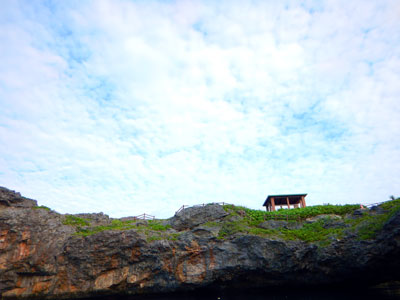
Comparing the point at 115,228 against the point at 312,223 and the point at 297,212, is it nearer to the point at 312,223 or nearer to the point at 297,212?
the point at 312,223

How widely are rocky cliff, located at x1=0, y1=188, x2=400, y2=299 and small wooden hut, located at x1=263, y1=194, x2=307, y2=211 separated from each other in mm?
9855

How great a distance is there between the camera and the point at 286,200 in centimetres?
3278

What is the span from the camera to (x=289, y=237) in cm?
2109

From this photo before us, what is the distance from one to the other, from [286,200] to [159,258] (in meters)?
19.3

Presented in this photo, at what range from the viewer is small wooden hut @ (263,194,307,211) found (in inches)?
1255

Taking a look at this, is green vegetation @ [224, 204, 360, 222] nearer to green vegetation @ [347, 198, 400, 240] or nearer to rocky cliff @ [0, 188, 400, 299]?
rocky cliff @ [0, 188, 400, 299]

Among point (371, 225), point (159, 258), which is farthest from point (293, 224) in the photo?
point (159, 258)

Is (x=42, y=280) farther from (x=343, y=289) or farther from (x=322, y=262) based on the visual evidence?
(x=343, y=289)

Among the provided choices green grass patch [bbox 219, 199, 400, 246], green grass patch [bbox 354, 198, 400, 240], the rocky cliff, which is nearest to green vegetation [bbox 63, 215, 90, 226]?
the rocky cliff

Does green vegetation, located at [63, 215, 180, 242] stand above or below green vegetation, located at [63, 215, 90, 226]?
below

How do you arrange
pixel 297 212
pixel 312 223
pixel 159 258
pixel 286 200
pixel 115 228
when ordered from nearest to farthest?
1. pixel 159 258
2. pixel 115 228
3. pixel 312 223
4. pixel 297 212
5. pixel 286 200

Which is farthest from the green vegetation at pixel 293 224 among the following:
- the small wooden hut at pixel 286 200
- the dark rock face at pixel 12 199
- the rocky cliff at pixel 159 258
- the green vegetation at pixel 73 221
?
the dark rock face at pixel 12 199

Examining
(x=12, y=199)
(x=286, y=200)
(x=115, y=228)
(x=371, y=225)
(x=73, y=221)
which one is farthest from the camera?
(x=286, y=200)

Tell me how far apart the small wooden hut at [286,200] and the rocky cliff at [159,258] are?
9.86m
